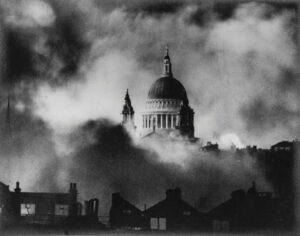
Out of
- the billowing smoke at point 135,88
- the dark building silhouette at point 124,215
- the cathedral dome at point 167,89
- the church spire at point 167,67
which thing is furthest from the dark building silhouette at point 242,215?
the church spire at point 167,67

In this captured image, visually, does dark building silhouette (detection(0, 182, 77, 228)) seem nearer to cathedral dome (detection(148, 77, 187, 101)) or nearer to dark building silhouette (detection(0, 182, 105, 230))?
dark building silhouette (detection(0, 182, 105, 230))

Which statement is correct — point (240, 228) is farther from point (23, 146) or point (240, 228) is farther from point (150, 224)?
point (23, 146)

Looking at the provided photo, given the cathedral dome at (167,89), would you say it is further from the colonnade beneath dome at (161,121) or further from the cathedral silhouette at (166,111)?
the colonnade beneath dome at (161,121)

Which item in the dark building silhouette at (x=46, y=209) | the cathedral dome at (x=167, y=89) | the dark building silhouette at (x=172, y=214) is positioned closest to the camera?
the dark building silhouette at (x=46, y=209)

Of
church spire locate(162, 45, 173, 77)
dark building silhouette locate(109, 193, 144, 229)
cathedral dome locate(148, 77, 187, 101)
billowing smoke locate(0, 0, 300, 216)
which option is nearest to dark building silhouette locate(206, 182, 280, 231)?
billowing smoke locate(0, 0, 300, 216)

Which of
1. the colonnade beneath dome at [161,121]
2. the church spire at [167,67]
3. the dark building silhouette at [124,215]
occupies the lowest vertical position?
the dark building silhouette at [124,215]

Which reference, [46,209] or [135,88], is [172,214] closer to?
[46,209]
